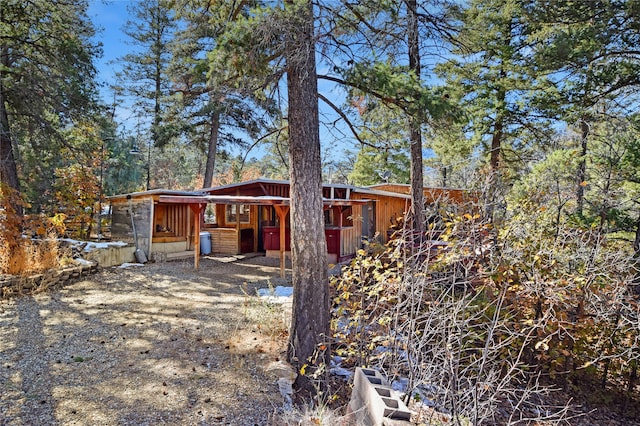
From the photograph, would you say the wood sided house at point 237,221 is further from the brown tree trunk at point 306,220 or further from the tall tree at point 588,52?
the brown tree trunk at point 306,220

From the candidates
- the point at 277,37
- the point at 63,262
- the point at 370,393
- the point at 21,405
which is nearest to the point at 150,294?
the point at 63,262

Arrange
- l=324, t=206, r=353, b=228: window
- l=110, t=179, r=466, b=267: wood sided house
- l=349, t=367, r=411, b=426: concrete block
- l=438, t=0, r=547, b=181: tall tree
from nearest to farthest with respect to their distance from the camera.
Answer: l=349, t=367, r=411, b=426: concrete block < l=438, t=0, r=547, b=181: tall tree < l=110, t=179, r=466, b=267: wood sided house < l=324, t=206, r=353, b=228: window

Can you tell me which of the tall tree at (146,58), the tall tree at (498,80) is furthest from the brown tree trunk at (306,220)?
the tall tree at (146,58)

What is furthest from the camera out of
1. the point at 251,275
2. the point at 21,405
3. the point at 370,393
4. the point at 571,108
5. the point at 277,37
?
the point at 251,275

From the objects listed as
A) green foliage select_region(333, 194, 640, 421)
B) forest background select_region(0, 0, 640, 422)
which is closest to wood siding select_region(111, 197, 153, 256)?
forest background select_region(0, 0, 640, 422)

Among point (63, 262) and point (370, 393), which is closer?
point (370, 393)

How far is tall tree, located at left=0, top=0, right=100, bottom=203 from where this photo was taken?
880cm

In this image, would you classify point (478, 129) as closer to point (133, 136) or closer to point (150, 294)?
point (150, 294)

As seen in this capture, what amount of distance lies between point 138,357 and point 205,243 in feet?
30.1

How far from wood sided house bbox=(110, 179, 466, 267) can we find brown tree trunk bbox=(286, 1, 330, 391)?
544cm

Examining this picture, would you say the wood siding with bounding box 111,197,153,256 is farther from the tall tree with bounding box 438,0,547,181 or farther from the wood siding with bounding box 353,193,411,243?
the tall tree with bounding box 438,0,547,181

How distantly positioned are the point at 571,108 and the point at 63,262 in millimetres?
12078

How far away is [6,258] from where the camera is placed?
7.19m

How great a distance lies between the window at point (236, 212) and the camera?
13.5m
